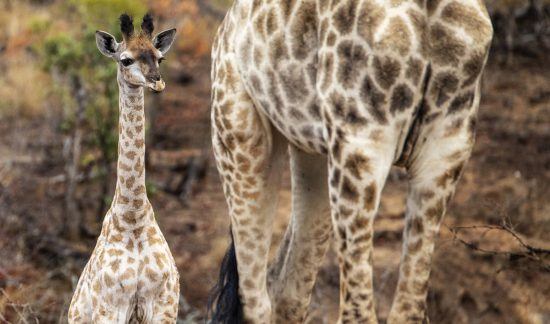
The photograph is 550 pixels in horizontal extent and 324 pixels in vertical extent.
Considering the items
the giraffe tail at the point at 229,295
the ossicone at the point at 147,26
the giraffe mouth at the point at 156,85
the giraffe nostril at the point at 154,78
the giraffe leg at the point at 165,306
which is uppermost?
the ossicone at the point at 147,26

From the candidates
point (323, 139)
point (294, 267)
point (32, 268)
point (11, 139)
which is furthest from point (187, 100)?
point (323, 139)

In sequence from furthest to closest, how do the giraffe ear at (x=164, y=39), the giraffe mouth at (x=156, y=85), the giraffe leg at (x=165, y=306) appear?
1. the giraffe leg at (x=165, y=306)
2. the giraffe ear at (x=164, y=39)
3. the giraffe mouth at (x=156, y=85)

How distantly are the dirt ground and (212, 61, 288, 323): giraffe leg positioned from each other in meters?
1.27

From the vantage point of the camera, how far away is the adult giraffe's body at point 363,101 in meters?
4.01

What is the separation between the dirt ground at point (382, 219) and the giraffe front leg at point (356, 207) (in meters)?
1.99

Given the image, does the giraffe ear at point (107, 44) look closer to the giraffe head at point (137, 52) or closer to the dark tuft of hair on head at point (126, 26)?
the giraffe head at point (137, 52)

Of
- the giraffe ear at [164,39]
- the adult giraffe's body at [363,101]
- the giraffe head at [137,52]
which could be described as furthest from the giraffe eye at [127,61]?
the adult giraffe's body at [363,101]

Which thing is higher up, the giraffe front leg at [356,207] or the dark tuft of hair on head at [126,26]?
the dark tuft of hair on head at [126,26]

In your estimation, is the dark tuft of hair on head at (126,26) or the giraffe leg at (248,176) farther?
the giraffe leg at (248,176)

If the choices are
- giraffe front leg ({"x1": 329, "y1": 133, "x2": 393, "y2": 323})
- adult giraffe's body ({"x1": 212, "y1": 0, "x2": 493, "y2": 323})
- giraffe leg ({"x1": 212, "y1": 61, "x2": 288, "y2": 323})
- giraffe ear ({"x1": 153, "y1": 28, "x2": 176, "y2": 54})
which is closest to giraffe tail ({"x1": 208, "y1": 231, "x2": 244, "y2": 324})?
giraffe leg ({"x1": 212, "y1": 61, "x2": 288, "y2": 323})

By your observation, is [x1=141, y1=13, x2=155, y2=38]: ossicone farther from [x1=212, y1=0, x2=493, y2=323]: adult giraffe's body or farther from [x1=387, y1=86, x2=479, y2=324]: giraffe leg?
[x1=387, y1=86, x2=479, y2=324]: giraffe leg

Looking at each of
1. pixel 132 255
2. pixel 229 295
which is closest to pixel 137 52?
pixel 132 255

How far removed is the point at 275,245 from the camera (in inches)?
352

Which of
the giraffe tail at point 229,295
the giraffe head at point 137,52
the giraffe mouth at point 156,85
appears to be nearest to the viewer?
the giraffe mouth at point 156,85
